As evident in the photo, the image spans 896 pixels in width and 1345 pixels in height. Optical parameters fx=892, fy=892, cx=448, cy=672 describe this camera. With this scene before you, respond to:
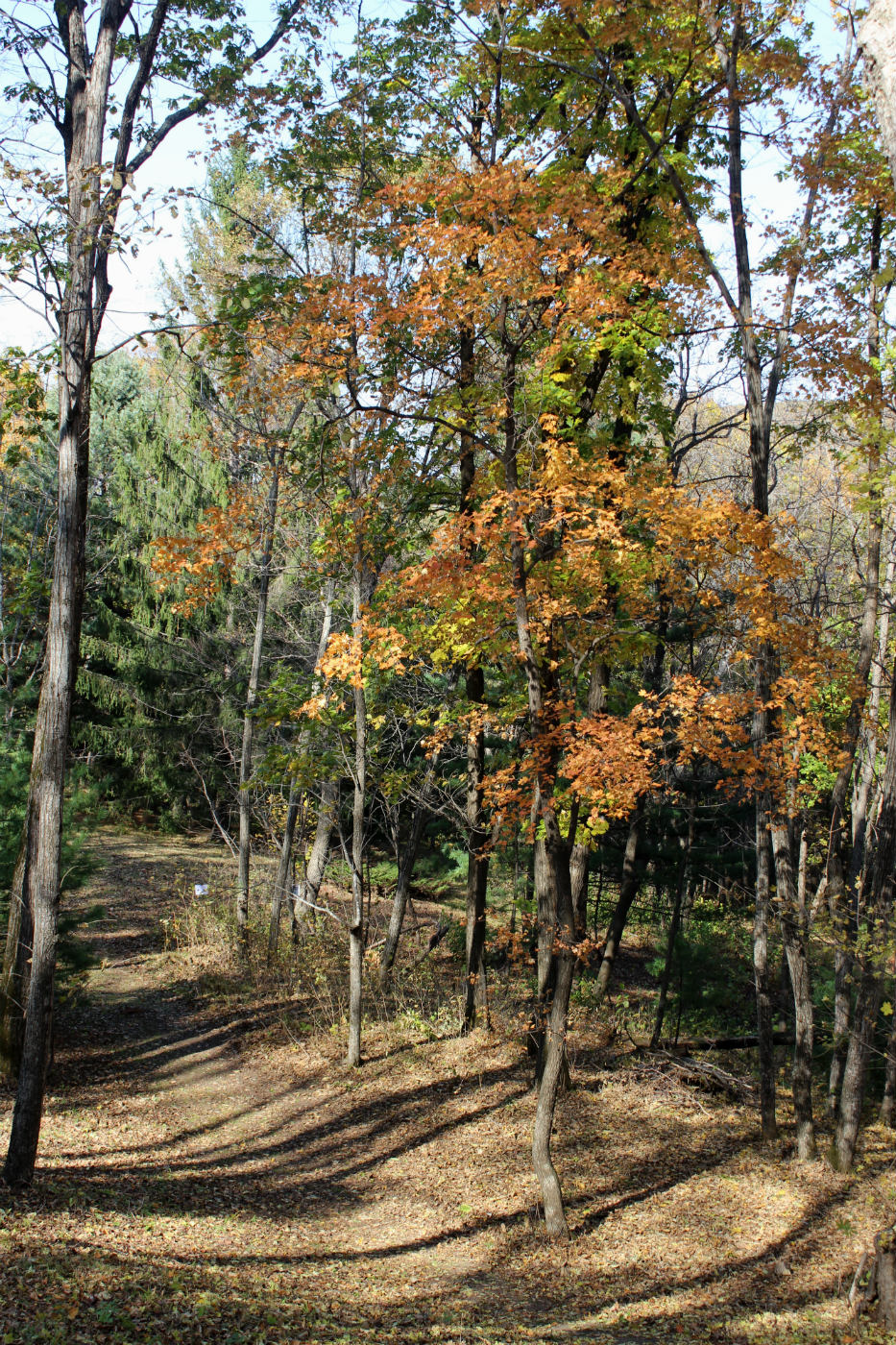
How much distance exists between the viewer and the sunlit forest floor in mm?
5453

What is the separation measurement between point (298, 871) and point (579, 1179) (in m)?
9.49

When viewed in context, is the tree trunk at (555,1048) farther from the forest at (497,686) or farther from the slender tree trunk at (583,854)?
the slender tree trunk at (583,854)

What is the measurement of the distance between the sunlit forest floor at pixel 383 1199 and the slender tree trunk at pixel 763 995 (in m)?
0.37

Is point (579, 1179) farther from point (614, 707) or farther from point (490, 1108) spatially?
point (614, 707)

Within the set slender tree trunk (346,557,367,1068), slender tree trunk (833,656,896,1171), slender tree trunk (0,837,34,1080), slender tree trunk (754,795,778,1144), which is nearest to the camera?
slender tree trunk (833,656,896,1171)

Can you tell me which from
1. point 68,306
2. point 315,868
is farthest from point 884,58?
point 315,868

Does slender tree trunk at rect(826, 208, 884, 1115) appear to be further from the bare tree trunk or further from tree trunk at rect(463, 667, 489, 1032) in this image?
the bare tree trunk

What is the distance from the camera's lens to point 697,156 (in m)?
11.4

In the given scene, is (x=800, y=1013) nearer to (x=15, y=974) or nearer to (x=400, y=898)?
(x=400, y=898)

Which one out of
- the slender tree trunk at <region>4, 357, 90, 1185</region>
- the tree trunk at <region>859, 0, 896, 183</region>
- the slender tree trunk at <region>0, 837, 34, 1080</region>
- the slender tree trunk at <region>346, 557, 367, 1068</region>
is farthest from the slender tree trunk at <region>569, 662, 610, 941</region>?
the tree trunk at <region>859, 0, 896, 183</region>

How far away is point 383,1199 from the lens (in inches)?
324

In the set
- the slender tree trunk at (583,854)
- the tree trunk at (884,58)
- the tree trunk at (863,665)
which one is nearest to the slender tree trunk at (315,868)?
the slender tree trunk at (583,854)

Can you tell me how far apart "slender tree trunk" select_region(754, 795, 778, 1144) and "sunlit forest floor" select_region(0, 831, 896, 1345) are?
369 millimetres

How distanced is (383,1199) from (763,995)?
14.7 ft
